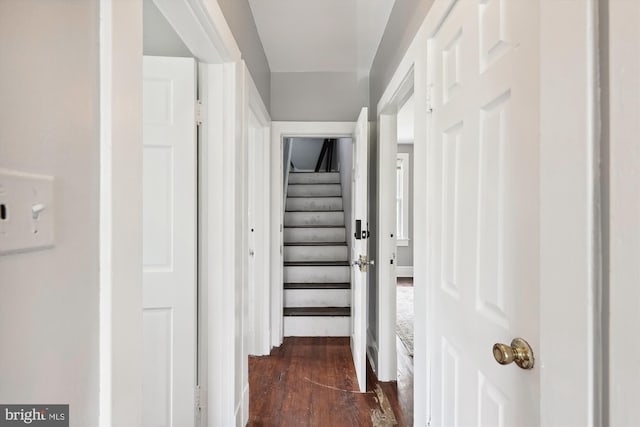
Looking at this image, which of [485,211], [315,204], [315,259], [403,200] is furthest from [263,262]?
[403,200]

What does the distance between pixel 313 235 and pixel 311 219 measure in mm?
343

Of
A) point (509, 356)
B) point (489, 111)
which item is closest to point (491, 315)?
point (509, 356)

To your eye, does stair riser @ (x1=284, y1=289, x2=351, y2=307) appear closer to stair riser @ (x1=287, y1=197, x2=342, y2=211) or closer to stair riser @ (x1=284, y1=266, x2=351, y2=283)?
stair riser @ (x1=284, y1=266, x2=351, y2=283)

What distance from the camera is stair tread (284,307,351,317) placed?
10.9ft

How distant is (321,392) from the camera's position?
7.66 feet

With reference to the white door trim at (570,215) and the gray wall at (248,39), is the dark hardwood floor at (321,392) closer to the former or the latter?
the white door trim at (570,215)

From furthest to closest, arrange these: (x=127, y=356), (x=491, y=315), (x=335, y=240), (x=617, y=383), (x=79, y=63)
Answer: (x=335, y=240) < (x=491, y=315) < (x=127, y=356) < (x=79, y=63) < (x=617, y=383)

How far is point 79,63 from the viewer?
0.59 metres

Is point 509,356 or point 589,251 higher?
point 589,251

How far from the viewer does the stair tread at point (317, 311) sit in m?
3.34

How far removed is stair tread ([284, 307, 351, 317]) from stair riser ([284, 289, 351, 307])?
6cm

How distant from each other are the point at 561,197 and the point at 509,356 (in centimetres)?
41

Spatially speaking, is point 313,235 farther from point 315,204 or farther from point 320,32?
point 320,32

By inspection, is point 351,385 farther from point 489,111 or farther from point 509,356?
point 489,111
